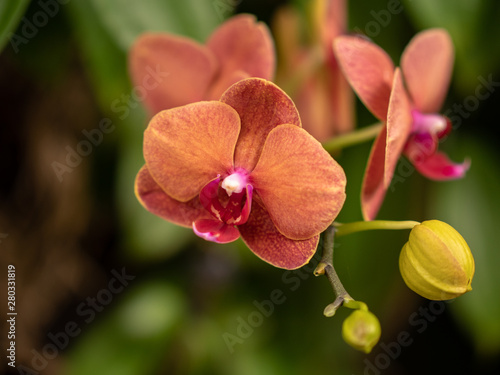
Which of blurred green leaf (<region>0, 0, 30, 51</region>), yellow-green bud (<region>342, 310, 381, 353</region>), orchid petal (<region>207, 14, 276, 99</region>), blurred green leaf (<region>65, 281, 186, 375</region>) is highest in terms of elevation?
blurred green leaf (<region>0, 0, 30, 51</region>)

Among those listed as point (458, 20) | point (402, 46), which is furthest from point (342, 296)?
point (402, 46)

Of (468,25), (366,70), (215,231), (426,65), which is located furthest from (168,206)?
(468,25)

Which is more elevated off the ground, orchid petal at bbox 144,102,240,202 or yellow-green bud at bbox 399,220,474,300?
orchid petal at bbox 144,102,240,202

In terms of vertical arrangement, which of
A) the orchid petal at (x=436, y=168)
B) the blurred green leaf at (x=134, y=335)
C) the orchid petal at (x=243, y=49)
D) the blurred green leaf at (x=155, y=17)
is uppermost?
the blurred green leaf at (x=155, y=17)

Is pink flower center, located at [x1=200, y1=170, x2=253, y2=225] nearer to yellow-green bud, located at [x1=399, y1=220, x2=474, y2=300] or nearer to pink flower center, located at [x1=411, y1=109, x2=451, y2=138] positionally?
yellow-green bud, located at [x1=399, y1=220, x2=474, y2=300]

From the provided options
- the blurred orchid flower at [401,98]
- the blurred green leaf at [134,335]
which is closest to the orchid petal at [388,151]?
the blurred orchid flower at [401,98]

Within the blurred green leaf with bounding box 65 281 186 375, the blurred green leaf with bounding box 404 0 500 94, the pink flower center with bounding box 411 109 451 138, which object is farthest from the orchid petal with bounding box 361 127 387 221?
the blurred green leaf with bounding box 65 281 186 375

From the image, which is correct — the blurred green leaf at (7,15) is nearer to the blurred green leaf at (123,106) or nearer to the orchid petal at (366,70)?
the blurred green leaf at (123,106)
